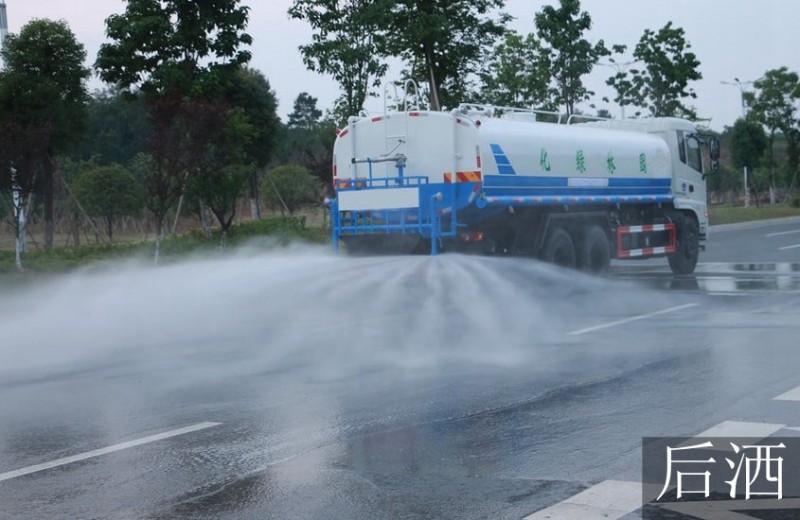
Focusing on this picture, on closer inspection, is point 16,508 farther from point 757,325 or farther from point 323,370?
point 757,325

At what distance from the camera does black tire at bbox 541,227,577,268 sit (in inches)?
702

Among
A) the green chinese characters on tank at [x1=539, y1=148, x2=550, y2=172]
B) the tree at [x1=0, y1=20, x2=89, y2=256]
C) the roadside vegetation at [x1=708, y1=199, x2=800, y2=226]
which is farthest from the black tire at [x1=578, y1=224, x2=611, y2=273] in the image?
the roadside vegetation at [x1=708, y1=199, x2=800, y2=226]

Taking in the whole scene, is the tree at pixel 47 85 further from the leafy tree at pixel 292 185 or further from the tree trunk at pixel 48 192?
the leafy tree at pixel 292 185

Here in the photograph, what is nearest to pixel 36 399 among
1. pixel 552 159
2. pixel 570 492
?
pixel 570 492

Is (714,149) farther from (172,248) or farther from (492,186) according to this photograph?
(172,248)

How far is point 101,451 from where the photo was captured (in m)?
7.03

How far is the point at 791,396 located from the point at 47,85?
70.7 ft

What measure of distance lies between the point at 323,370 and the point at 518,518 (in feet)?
16.2

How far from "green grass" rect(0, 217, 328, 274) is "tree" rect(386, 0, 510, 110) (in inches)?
189

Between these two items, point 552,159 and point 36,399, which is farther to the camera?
point 552,159

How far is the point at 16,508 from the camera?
5738 mm

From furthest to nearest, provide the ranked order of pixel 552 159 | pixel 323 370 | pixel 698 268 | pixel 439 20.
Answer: pixel 439 20 < pixel 698 268 < pixel 552 159 < pixel 323 370

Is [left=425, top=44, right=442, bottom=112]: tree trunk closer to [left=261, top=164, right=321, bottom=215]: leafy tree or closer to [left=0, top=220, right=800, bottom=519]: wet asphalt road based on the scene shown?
[left=0, top=220, right=800, bottom=519]: wet asphalt road

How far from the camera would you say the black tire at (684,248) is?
2139cm
